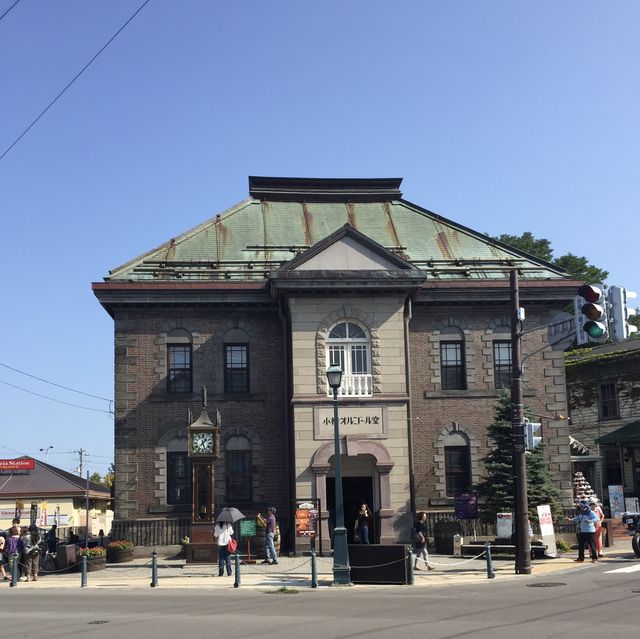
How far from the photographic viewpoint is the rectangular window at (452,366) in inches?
1257

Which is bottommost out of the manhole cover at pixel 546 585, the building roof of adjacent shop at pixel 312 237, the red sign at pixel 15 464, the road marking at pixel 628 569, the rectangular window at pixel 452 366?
the road marking at pixel 628 569

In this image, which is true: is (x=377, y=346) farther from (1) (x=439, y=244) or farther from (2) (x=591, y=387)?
(2) (x=591, y=387)

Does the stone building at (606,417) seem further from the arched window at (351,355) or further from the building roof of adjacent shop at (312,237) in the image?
the arched window at (351,355)

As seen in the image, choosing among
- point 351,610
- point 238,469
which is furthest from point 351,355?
point 351,610

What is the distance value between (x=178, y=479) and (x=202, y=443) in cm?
363

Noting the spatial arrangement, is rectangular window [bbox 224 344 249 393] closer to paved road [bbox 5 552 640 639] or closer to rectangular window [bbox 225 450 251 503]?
rectangular window [bbox 225 450 251 503]

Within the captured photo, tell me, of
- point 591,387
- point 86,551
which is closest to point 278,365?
point 86,551

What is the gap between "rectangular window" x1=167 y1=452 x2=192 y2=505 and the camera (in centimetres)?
3028

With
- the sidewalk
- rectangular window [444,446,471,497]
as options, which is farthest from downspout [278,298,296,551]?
rectangular window [444,446,471,497]

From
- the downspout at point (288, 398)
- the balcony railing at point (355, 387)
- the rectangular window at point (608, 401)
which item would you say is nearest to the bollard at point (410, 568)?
the downspout at point (288, 398)

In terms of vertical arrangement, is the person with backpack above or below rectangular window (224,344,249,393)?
below

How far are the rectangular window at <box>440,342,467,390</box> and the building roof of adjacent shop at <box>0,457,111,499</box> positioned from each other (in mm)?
32506

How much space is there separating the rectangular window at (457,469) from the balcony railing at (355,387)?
415 centimetres

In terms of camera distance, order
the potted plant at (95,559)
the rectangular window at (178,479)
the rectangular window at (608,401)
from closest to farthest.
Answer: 1. the potted plant at (95,559)
2. the rectangular window at (178,479)
3. the rectangular window at (608,401)
